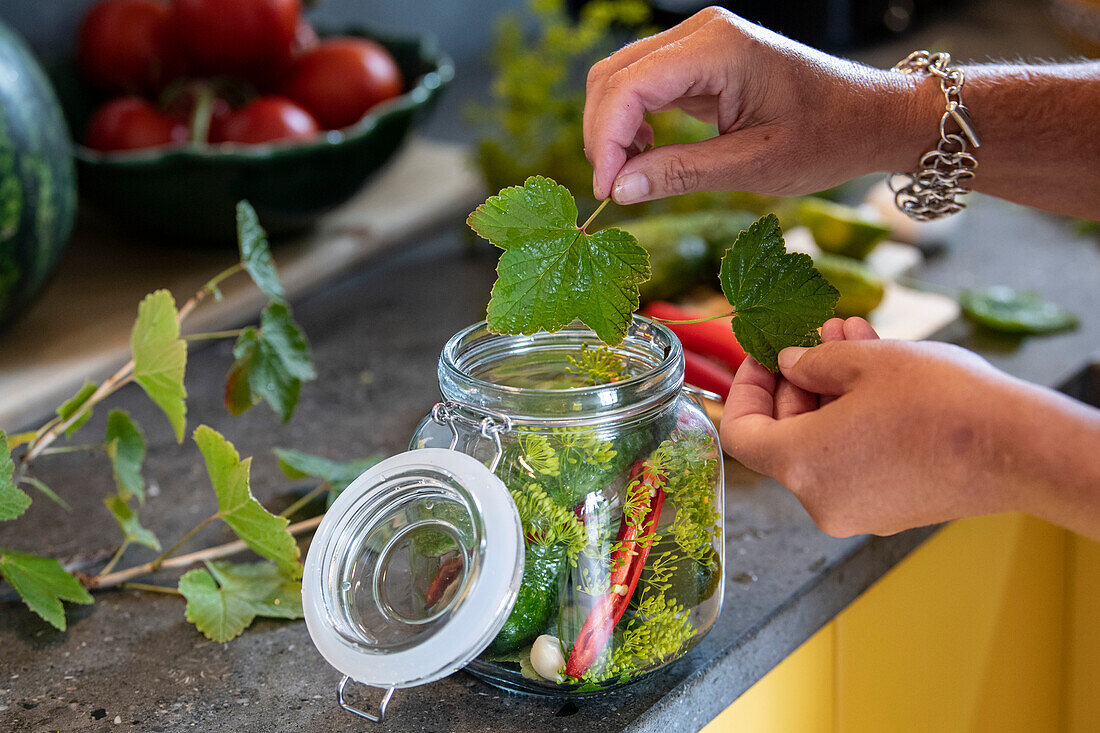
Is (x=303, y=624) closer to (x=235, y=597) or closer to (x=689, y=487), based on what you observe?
(x=235, y=597)

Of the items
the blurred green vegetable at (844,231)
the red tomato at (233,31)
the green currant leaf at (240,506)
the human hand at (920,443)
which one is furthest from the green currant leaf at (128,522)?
the blurred green vegetable at (844,231)

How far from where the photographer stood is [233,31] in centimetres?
119

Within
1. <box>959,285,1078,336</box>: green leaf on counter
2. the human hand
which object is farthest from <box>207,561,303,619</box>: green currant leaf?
<box>959,285,1078,336</box>: green leaf on counter

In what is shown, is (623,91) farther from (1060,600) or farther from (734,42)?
(1060,600)

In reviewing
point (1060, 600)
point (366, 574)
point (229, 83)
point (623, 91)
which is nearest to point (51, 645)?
point (366, 574)

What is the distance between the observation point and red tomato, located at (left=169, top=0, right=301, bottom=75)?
1.18 m

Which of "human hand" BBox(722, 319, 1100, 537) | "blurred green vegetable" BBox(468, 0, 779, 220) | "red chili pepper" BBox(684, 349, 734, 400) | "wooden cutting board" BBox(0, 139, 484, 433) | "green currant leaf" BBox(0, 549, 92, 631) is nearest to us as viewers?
"human hand" BBox(722, 319, 1100, 537)

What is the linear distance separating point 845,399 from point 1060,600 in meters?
0.63

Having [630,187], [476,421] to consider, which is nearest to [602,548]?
[476,421]

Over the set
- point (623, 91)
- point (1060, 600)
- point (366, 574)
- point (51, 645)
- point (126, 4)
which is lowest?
point (1060, 600)

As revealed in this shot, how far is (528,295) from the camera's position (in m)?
0.55

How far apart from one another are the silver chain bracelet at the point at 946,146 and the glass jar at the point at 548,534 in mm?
306

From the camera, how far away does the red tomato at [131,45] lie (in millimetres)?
1229

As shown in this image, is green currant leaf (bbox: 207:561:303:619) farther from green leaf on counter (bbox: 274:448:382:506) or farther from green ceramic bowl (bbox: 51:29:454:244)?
green ceramic bowl (bbox: 51:29:454:244)
